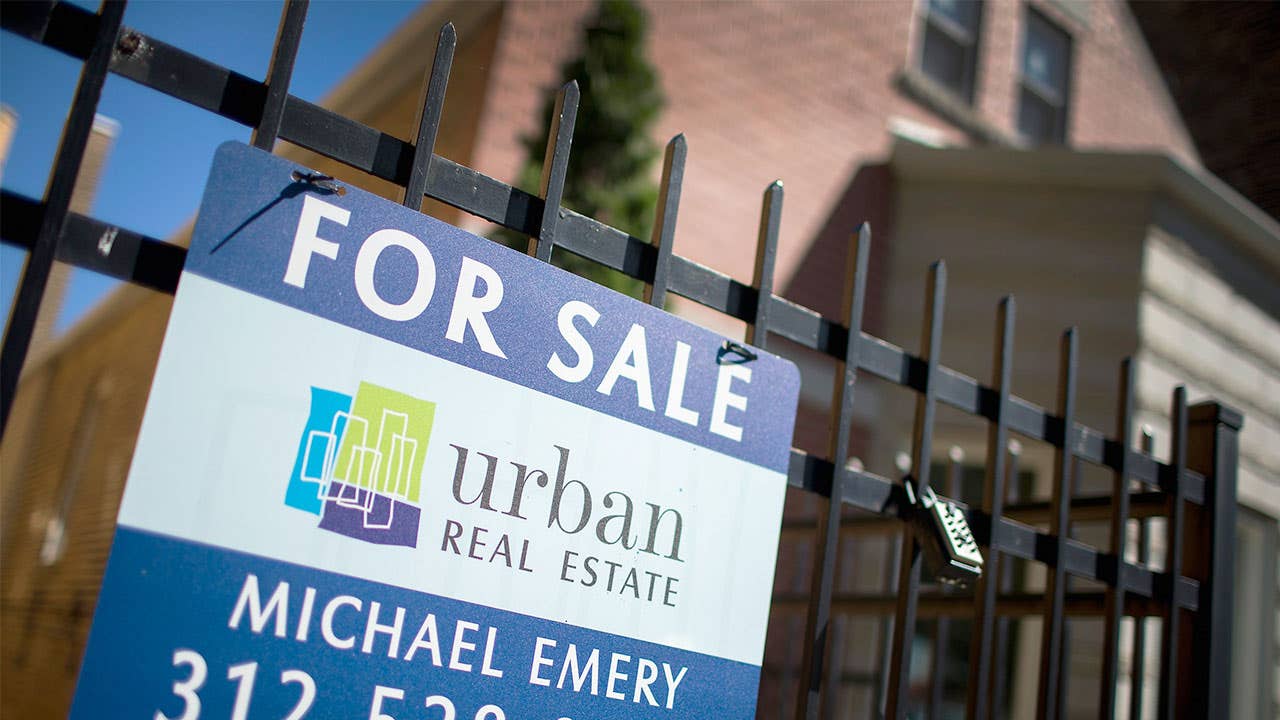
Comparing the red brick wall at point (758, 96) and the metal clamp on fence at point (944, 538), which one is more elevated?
the red brick wall at point (758, 96)

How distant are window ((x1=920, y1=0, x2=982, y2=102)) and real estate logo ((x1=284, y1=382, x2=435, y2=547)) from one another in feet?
26.6

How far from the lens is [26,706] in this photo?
1202 centimetres

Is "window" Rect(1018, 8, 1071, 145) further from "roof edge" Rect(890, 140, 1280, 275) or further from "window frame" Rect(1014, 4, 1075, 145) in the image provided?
"roof edge" Rect(890, 140, 1280, 275)

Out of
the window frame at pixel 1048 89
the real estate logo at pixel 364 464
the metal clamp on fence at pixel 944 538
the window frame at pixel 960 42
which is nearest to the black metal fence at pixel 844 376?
the metal clamp on fence at pixel 944 538

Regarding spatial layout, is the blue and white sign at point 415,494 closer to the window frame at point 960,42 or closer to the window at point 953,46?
the window frame at point 960,42

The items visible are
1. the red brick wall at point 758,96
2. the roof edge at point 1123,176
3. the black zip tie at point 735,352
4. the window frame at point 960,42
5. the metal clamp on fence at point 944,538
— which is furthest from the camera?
the window frame at point 960,42

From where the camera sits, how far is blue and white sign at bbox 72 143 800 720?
173cm

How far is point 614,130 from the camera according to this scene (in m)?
6.00

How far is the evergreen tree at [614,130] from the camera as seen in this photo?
232 inches

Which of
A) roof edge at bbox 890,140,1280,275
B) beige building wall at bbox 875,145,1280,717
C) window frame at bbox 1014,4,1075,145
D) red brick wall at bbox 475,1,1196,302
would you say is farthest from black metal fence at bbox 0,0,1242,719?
window frame at bbox 1014,4,1075,145

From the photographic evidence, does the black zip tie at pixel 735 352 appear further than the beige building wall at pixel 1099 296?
No

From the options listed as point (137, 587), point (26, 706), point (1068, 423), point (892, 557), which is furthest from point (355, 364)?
point (26, 706)

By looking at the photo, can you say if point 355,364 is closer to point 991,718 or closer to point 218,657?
point 218,657

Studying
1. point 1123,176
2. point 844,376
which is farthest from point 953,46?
point 844,376
